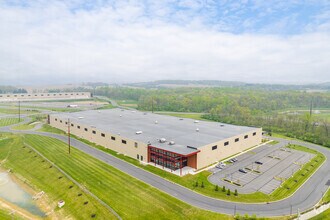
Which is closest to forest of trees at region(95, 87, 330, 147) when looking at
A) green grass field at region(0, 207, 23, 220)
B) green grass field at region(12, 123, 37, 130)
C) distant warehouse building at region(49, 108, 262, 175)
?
distant warehouse building at region(49, 108, 262, 175)

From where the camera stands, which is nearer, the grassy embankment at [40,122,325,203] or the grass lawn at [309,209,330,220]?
the grass lawn at [309,209,330,220]

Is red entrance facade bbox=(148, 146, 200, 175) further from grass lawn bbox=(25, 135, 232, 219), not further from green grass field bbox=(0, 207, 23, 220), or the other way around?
green grass field bbox=(0, 207, 23, 220)

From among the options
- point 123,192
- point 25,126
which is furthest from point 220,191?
point 25,126

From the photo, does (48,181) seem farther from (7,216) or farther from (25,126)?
(25,126)

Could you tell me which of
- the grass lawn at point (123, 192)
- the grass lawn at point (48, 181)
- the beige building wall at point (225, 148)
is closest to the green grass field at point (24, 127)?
the grass lawn at point (48, 181)

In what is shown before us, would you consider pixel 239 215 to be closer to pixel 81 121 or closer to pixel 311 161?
pixel 311 161

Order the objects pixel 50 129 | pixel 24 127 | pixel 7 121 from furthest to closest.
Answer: pixel 7 121, pixel 24 127, pixel 50 129

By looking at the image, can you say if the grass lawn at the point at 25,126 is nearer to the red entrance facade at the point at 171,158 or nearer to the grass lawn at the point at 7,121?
the grass lawn at the point at 7,121
